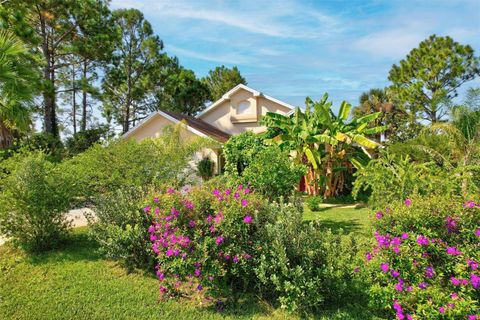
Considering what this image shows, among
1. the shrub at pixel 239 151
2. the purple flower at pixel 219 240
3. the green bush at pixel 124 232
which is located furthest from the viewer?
the shrub at pixel 239 151

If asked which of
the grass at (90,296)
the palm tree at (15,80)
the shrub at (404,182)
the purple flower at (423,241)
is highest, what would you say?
the palm tree at (15,80)

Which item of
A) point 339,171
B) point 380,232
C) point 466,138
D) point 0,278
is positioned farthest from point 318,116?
point 0,278

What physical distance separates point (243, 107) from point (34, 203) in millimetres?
18477

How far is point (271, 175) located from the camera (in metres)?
8.37

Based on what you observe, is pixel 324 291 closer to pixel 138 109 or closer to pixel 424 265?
pixel 424 265

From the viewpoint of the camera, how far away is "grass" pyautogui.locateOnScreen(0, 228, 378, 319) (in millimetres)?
4344

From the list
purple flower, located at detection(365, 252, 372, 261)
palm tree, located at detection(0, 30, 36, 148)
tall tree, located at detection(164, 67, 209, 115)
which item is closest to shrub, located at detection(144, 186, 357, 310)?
purple flower, located at detection(365, 252, 372, 261)

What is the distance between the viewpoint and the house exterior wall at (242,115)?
899 inches

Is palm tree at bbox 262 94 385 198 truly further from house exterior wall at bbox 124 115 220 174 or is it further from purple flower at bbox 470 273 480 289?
purple flower at bbox 470 273 480 289

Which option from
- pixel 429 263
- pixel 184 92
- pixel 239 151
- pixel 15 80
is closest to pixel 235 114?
pixel 184 92

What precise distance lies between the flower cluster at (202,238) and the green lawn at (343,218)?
439cm

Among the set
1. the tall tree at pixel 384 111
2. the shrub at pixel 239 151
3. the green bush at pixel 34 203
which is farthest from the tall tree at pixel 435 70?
the green bush at pixel 34 203

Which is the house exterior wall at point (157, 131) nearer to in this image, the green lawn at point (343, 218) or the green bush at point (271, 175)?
the green lawn at point (343, 218)

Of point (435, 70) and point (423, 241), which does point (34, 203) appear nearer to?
point (423, 241)
